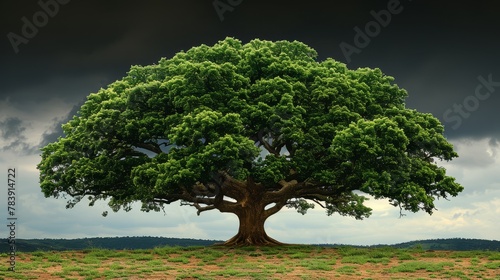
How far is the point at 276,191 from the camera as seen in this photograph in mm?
42562

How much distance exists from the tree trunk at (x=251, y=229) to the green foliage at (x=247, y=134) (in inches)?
49.1

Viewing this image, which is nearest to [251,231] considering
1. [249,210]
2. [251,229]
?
[251,229]

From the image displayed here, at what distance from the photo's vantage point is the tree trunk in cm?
4216

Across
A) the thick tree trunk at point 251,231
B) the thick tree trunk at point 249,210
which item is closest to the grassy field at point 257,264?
the thick tree trunk at point 251,231

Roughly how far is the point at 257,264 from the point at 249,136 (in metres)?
10.3

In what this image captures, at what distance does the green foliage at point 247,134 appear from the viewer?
36.1 meters

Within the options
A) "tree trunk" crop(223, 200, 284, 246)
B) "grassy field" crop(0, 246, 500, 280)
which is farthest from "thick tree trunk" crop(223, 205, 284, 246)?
"grassy field" crop(0, 246, 500, 280)

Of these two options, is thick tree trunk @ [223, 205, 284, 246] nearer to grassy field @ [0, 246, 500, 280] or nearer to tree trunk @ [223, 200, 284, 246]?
tree trunk @ [223, 200, 284, 246]

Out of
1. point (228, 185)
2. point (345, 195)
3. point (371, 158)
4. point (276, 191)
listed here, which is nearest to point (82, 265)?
point (228, 185)

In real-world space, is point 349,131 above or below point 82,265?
above

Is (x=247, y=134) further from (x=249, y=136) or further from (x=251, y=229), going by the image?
(x=251, y=229)

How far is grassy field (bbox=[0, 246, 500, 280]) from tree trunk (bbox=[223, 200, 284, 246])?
7.22ft

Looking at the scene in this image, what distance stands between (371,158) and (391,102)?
25.9 ft

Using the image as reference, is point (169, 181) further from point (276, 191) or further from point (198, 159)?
point (276, 191)
